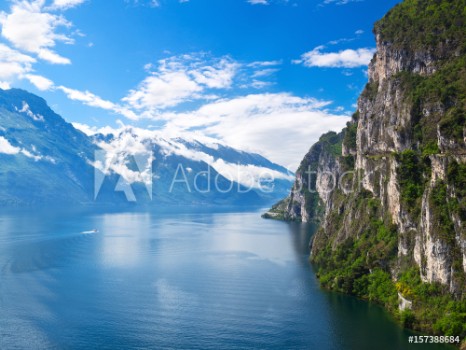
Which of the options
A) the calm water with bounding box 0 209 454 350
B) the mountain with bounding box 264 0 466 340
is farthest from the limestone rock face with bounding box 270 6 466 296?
the calm water with bounding box 0 209 454 350

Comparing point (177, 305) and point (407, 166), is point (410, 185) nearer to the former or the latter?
point (407, 166)

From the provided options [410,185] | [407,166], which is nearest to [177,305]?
[410,185]

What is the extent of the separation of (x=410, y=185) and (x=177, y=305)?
4943 cm

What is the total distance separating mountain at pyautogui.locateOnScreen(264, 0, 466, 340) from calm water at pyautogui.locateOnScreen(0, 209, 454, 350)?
6.61 m

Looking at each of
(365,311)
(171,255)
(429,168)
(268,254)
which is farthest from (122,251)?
(429,168)

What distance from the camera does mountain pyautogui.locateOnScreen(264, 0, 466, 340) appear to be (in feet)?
229

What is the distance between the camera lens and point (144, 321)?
245ft

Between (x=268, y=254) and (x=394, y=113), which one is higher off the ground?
(x=394, y=113)

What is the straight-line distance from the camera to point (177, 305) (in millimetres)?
84000

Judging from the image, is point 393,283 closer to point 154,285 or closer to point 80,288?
point 154,285

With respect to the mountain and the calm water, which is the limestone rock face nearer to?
the mountain

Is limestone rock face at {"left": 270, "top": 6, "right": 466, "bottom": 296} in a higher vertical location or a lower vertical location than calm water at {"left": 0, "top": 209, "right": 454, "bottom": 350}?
higher

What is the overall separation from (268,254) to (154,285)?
5078 cm

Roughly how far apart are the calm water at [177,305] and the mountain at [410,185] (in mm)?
6611
